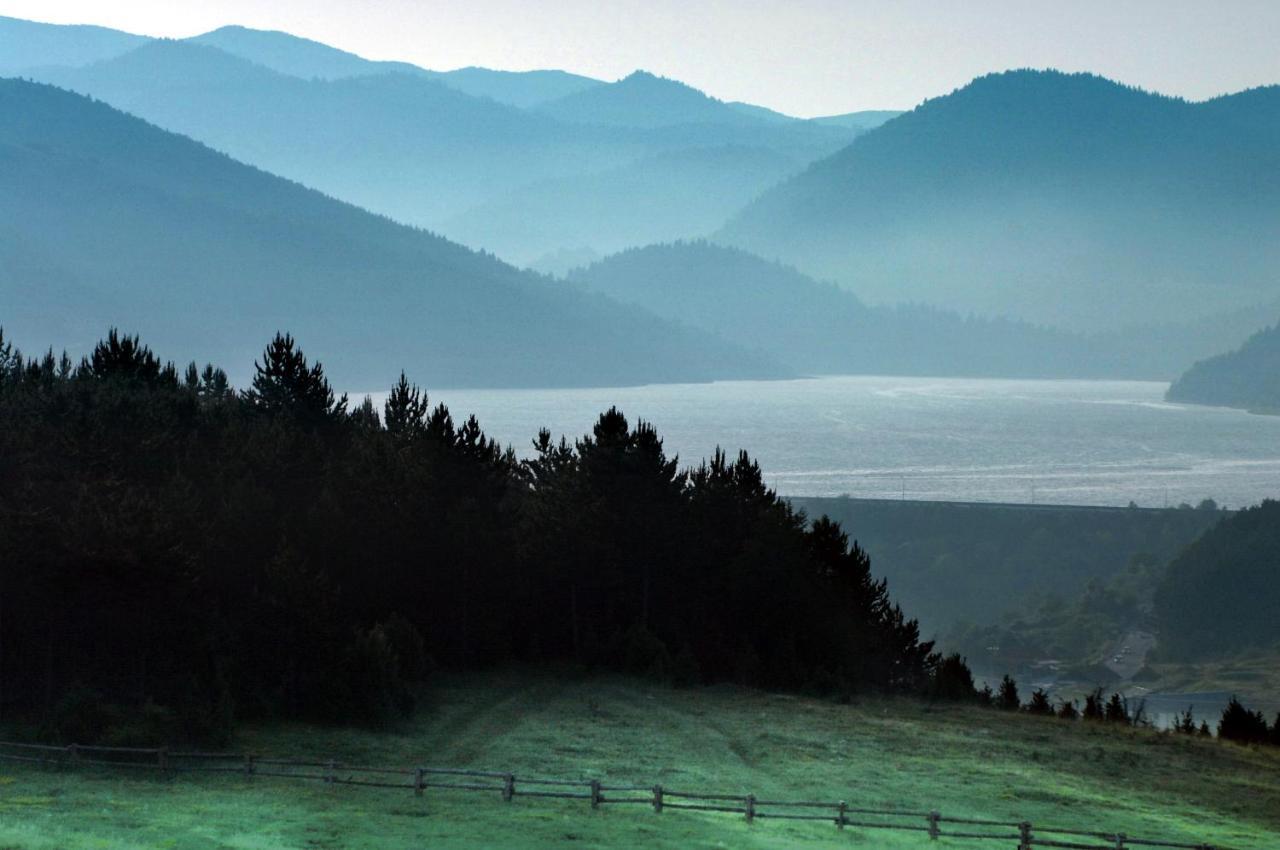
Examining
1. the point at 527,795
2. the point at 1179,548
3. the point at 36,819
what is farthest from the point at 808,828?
the point at 1179,548

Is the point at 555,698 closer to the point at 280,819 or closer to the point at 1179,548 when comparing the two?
the point at 280,819

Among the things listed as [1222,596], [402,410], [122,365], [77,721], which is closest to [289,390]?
[402,410]

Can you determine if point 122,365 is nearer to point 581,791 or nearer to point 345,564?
point 345,564

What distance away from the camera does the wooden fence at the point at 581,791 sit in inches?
1363

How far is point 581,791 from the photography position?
3772cm

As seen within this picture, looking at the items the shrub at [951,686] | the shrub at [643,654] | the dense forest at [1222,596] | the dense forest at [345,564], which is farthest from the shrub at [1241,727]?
the dense forest at [1222,596]

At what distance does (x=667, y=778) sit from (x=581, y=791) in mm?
3327

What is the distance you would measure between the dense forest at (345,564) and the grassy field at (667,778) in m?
2.92

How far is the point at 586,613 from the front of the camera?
6481cm

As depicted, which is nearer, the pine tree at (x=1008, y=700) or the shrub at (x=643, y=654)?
the shrub at (x=643, y=654)

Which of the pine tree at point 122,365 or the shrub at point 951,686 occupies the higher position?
the pine tree at point 122,365

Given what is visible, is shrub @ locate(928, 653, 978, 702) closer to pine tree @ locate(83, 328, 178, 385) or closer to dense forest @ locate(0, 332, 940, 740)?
dense forest @ locate(0, 332, 940, 740)

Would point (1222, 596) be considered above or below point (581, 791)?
above

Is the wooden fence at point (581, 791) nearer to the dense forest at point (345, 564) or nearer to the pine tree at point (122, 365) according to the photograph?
the dense forest at point (345, 564)
